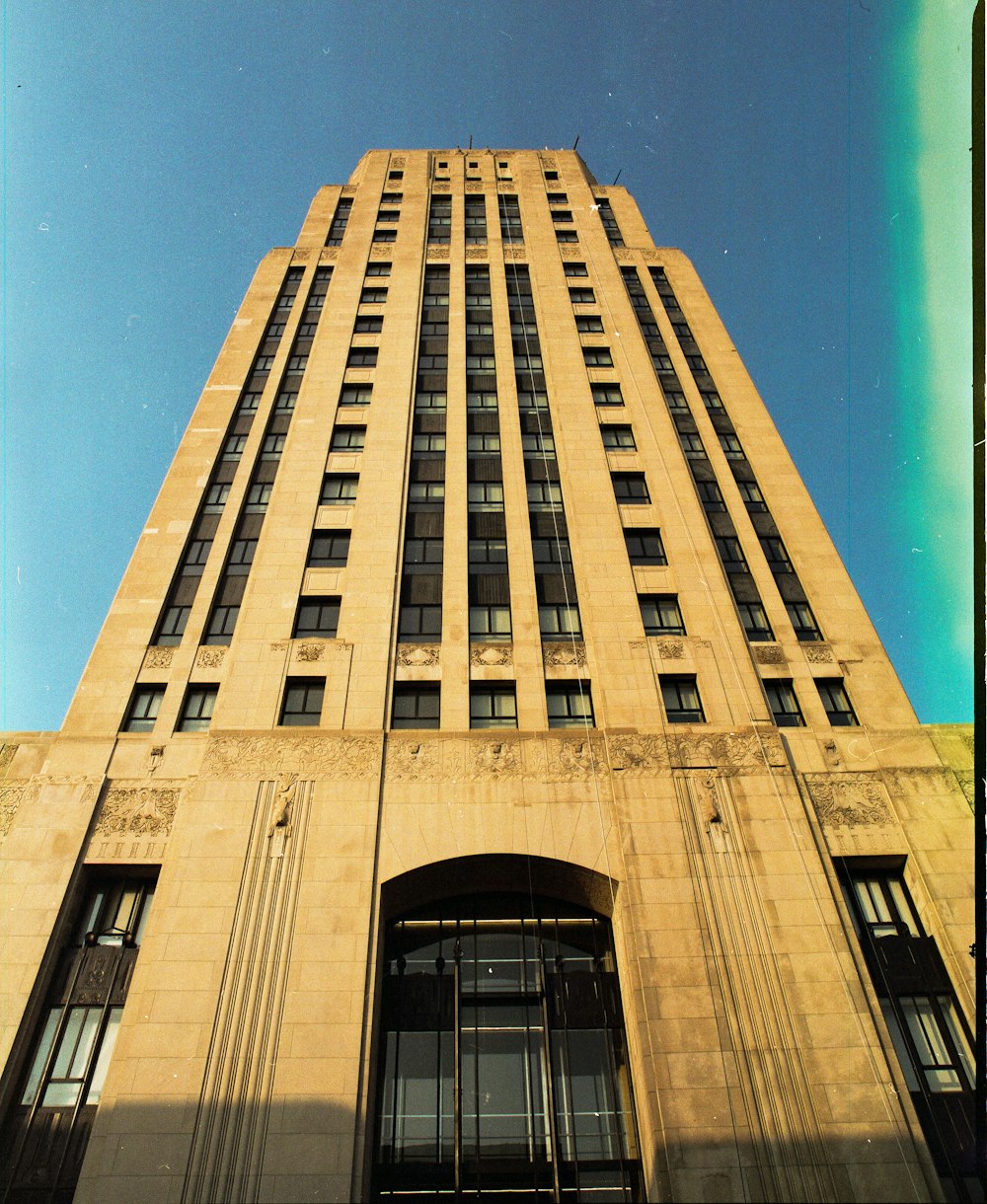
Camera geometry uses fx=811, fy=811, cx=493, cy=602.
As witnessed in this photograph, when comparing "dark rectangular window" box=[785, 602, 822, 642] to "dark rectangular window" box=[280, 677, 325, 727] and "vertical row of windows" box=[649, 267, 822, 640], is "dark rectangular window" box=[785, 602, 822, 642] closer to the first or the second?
"vertical row of windows" box=[649, 267, 822, 640]

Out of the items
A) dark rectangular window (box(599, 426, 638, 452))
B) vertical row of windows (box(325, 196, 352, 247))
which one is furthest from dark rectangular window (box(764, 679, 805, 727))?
vertical row of windows (box(325, 196, 352, 247))

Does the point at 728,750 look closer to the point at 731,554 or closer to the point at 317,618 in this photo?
the point at 731,554

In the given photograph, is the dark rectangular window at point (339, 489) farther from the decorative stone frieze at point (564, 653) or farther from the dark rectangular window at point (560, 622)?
the decorative stone frieze at point (564, 653)

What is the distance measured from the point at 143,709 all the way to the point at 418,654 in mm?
8555

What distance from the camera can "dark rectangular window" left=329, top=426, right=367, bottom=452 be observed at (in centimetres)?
3269

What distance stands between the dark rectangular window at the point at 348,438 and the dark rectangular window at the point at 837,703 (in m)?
19.3

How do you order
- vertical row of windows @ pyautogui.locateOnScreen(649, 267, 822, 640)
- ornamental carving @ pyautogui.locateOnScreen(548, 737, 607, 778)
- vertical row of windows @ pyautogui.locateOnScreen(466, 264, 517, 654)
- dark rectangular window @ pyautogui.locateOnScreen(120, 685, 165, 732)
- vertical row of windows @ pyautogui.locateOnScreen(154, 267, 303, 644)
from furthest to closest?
1. vertical row of windows @ pyautogui.locateOnScreen(649, 267, 822, 640)
2. vertical row of windows @ pyautogui.locateOnScreen(154, 267, 303, 644)
3. vertical row of windows @ pyautogui.locateOnScreen(466, 264, 517, 654)
4. dark rectangular window @ pyautogui.locateOnScreen(120, 685, 165, 732)
5. ornamental carving @ pyautogui.locateOnScreen(548, 737, 607, 778)

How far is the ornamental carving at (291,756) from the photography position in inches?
851

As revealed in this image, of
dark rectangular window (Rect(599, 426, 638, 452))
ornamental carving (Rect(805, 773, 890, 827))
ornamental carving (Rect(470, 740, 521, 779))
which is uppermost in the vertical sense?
dark rectangular window (Rect(599, 426, 638, 452))

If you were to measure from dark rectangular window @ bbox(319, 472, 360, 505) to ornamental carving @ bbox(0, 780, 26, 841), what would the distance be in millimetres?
13508

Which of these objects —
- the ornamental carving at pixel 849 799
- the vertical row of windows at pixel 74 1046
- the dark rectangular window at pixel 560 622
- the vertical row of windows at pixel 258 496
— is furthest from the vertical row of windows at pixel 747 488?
the vertical row of windows at pixel 74 1046

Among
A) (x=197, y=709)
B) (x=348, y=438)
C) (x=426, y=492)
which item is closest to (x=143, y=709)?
(x=197, y=709)

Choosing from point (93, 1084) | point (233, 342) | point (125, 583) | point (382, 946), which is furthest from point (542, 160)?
point (93, 1084)

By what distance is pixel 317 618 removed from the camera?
26.3 m
